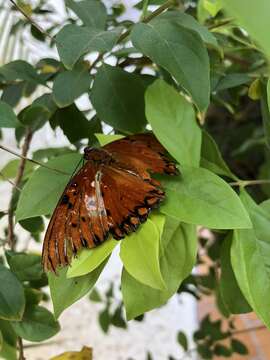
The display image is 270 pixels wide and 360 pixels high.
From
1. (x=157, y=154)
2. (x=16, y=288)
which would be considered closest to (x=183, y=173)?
(x=157, y=154)

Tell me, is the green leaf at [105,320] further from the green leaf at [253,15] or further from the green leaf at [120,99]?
the green leaf at [253,15]

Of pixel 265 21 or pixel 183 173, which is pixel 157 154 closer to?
pixel 183 173

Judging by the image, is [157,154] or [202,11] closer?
[157,154]

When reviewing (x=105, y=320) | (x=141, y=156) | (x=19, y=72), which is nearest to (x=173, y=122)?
(x=141, y=156)

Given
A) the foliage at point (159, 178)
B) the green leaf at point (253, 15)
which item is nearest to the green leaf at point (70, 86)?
the foliage at point (159, 178)

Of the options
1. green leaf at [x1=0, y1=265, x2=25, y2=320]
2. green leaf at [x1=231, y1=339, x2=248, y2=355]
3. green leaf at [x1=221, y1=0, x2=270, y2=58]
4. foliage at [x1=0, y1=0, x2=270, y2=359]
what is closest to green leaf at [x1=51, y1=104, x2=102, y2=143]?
foliage at [x1=0, y1=0, x2=270, y2=359]

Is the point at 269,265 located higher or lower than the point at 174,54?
lower

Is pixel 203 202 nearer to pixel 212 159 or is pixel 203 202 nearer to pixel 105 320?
pixel 212 159
